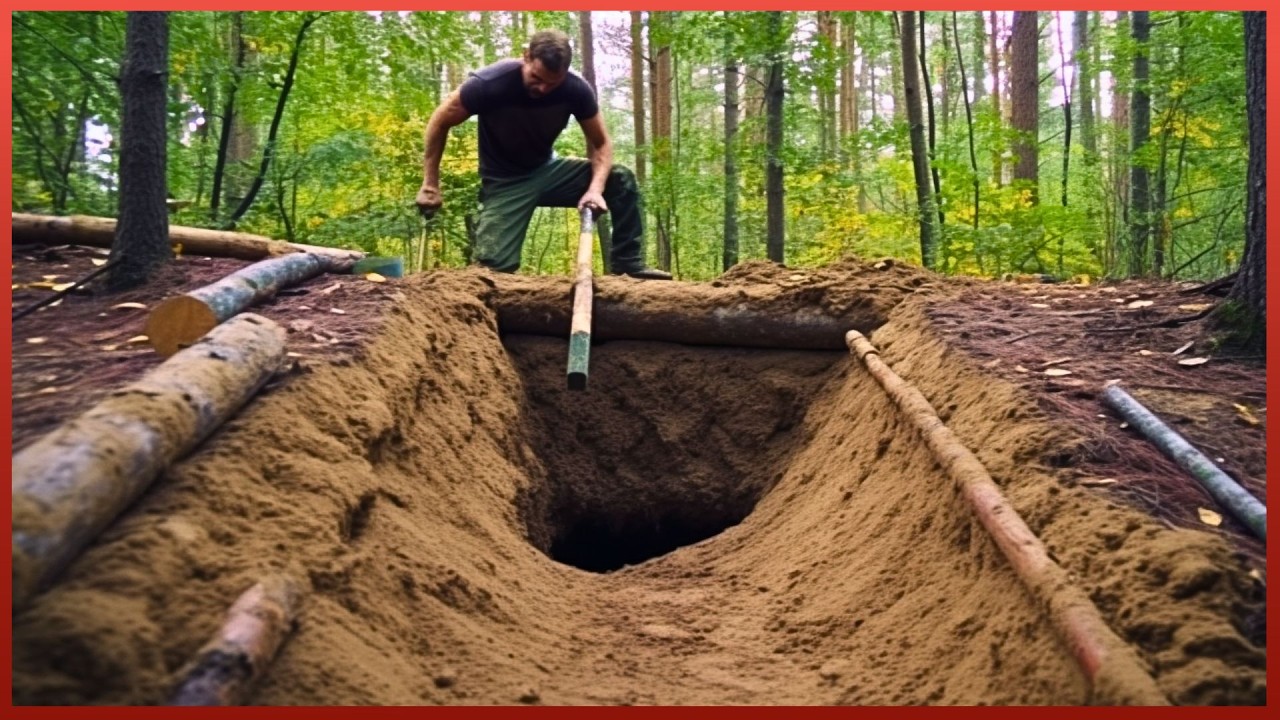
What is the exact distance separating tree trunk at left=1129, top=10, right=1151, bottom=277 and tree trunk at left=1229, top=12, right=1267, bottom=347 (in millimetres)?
5542

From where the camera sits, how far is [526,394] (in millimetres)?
6492

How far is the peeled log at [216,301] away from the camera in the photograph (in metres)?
3.89

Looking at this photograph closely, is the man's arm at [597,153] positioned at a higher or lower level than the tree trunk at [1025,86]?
lower

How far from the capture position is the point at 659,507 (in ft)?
21.7

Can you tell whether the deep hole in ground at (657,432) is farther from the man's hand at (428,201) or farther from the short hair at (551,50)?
the short hair at (551,50)

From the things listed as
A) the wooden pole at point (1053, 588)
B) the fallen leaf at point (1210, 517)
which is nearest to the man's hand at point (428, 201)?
the wooden pole at point (1053, 588)

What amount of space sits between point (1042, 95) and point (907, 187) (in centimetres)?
2028

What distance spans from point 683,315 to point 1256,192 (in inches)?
136

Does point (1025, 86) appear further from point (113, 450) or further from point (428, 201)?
point (113, 450)

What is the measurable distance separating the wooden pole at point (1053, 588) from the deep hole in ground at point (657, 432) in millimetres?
2146

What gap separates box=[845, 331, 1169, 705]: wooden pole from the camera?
7.72 ft

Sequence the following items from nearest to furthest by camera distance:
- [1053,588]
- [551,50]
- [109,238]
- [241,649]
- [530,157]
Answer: [241,649]
[1053,588]
[109,238]
[551,50]
[530,157]

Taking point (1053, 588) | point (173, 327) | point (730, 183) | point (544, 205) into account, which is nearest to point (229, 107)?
point (544, 205)

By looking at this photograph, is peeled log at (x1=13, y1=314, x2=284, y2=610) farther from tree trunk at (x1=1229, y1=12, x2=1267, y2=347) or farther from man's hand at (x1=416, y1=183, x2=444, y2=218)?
tree trunk at (x1=1229, y1=12, x2=1267, y2=347)
